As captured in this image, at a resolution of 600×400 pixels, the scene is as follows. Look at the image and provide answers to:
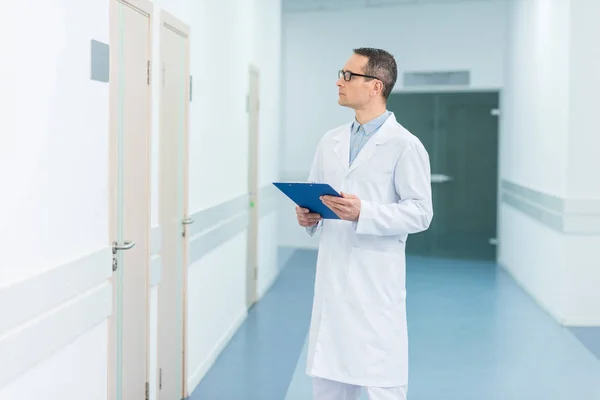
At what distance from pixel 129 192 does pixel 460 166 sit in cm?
559

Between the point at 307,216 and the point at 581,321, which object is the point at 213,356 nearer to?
the point at 307,216

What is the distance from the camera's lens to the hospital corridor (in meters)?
1.78

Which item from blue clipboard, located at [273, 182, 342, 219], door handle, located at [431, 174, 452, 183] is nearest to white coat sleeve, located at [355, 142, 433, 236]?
blue clipboard, located at [273, 182, 342, 219]

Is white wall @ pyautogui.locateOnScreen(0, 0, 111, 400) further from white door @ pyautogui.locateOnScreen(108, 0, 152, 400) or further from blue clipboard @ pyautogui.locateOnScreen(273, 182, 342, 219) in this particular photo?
blue clipboard @ pyautogui.locateOnScreen(273, 182, 342, 219)

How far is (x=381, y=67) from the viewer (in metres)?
2.07

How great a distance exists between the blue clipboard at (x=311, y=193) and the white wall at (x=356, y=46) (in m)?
5.55

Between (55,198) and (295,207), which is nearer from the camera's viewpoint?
(55,198)

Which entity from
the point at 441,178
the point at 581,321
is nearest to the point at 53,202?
the point at 581,321

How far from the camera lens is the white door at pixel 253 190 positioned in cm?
486

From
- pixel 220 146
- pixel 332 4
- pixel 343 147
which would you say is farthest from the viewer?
pixel 332 4

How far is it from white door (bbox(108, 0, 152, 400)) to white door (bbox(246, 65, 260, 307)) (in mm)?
2338

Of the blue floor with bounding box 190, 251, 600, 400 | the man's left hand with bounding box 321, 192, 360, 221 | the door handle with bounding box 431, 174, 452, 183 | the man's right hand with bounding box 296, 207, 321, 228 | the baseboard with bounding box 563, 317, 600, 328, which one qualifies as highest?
the door handle with bounding box 431, 174, 452, 183

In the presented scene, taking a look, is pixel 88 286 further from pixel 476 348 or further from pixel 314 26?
pixel 314 26

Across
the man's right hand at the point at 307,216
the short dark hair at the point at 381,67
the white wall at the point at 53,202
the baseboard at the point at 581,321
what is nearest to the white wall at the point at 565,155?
the baseboard at the point at 581,321
